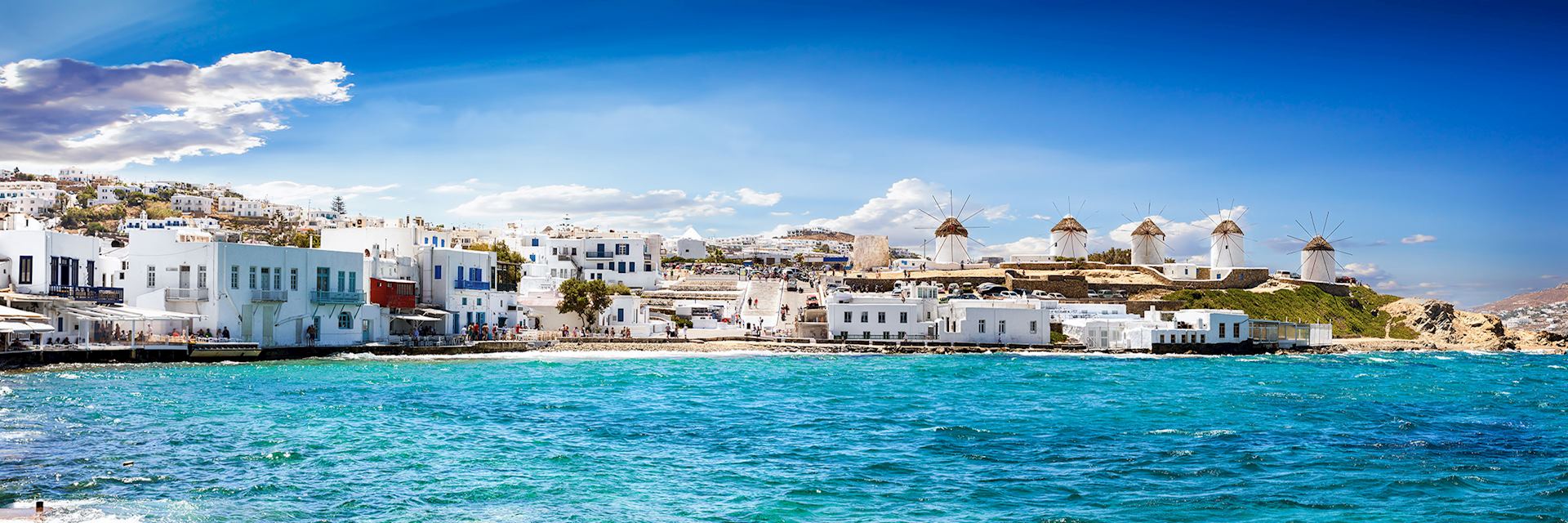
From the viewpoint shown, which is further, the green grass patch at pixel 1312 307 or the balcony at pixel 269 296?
the green grass patch at pixel 1312 307

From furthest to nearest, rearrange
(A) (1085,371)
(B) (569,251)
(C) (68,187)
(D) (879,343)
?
(C) (68,187) < (B) (569,251) < (D) (879,343) < (A) (1085,371)

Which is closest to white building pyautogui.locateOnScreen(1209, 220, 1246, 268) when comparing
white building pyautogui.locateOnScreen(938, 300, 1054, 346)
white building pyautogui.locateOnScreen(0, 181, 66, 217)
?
white building pyautogui.locateOnScreen(938, 300, 1054, 346)

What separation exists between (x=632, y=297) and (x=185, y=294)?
2437 centimetres

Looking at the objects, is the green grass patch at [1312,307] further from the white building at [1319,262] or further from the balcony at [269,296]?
the balcony at [269,296]

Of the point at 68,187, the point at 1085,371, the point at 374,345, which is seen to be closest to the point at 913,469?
the point at 1085,371

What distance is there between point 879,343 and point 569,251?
105 feet

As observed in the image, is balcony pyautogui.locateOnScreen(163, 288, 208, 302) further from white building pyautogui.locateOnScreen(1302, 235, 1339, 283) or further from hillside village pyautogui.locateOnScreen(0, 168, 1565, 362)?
white building pyautogui.locateOnScreen(1302, 235, 1339, 283)

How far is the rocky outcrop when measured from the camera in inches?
3135

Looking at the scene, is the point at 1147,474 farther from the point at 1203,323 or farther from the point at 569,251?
the point at 569,251

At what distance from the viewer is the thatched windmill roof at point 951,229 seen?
106 m

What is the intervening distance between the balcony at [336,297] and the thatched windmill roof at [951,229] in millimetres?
65665

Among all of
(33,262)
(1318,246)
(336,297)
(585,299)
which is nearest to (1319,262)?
(1318,246)

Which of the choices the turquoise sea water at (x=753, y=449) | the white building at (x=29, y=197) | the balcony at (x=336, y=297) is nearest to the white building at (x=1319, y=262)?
the turquoise sea water at (x=753, y=449)

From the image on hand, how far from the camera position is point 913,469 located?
20422mm
